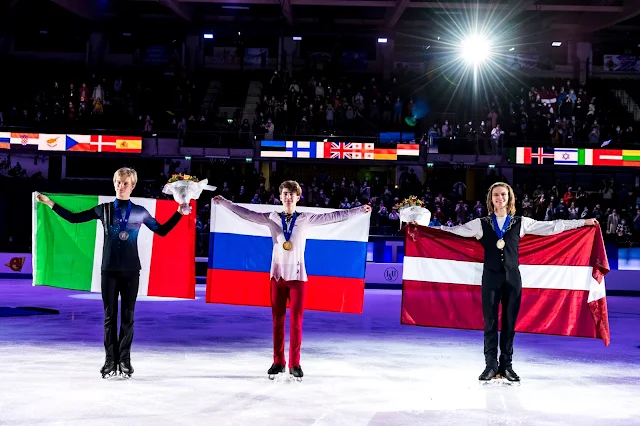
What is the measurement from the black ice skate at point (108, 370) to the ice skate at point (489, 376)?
143 inches

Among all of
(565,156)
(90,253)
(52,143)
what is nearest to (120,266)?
(90,253)

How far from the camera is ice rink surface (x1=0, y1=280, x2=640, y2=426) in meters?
6.40

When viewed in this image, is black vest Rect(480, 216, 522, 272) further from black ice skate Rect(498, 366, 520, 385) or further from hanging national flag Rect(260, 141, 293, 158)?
hanging national flag Rect(260, 141, 293, 158)

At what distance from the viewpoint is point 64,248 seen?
9555 millimetres

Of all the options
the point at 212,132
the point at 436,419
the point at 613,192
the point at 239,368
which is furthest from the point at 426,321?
the point at 613,192

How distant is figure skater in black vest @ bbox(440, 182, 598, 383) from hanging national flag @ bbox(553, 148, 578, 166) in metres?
22.7

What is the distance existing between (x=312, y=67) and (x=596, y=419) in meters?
32.3

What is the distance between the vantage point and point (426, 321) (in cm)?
944

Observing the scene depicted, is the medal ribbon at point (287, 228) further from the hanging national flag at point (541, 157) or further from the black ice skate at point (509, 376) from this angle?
the hanging national flag at point (541, 157)

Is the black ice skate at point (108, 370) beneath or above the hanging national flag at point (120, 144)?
beneath

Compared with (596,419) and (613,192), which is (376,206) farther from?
(596,419)

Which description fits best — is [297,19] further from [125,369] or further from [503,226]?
[125,369]

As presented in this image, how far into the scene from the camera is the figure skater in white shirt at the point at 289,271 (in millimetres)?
7684

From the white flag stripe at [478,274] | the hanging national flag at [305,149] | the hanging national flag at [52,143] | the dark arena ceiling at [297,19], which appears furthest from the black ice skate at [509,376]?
the dark arena ceiling at [297,19]
